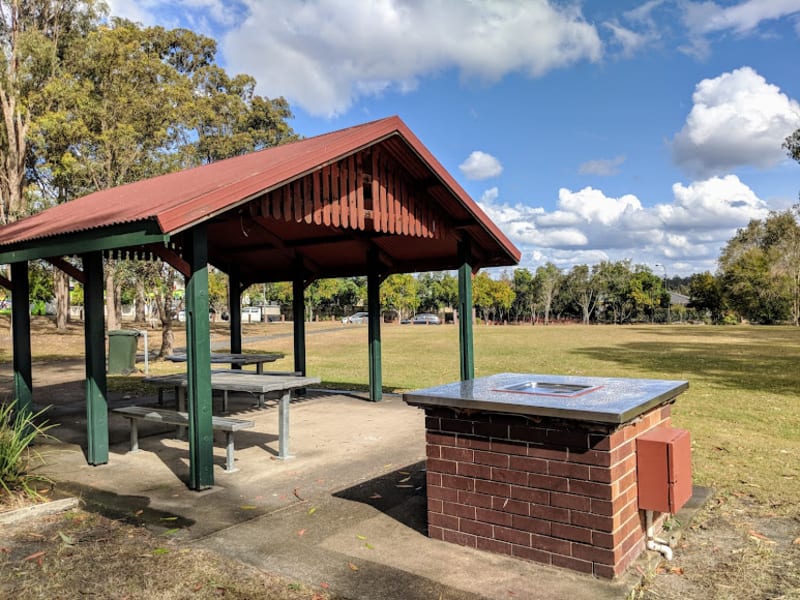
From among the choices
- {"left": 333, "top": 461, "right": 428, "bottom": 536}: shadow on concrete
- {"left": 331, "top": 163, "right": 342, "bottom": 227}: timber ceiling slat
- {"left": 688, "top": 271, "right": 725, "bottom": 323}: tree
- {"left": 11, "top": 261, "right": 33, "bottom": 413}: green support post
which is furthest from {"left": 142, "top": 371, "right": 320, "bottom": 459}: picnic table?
{"left": 688, "top": 271, "right": 725, "bottom": 323}: tree

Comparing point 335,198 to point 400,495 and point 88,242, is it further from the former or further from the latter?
point 400,495

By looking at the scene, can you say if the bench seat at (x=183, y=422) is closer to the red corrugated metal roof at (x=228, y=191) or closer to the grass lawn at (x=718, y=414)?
the red corrugated metal roof at (x=228, y=191)

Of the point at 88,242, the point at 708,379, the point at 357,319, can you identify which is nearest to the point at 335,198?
the point at 88,242

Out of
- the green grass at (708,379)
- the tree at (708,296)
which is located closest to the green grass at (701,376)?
the green grass at (708,379)

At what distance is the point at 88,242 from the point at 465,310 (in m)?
5.16

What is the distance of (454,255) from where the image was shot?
407 inches

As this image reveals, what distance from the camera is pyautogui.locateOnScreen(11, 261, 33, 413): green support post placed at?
790 centimetres

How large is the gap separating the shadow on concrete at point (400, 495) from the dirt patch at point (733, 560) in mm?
1699

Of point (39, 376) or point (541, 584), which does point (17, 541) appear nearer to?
point (541, 584)

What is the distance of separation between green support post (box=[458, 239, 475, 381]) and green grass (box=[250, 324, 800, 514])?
3.19 m

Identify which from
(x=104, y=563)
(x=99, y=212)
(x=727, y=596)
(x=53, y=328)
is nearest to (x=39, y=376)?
(x=99, y=212)

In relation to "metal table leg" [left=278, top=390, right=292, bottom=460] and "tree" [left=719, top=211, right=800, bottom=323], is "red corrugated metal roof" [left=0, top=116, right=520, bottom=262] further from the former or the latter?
"tree" [left=719, top=211, right=800, bottom=323]

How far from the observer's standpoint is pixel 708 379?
597 inches

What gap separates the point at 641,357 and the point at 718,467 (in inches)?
632
